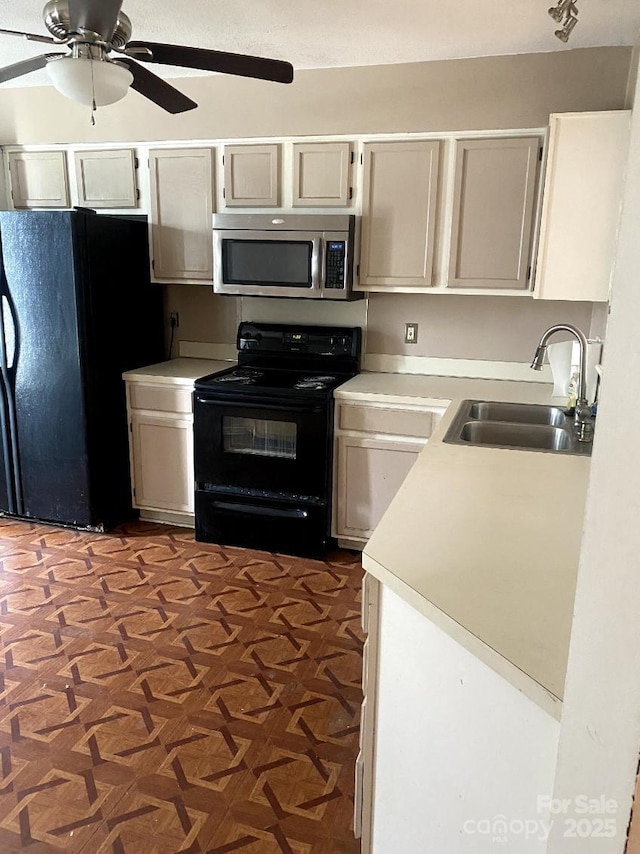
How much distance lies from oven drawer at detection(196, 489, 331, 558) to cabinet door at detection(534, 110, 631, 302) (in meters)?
1.51

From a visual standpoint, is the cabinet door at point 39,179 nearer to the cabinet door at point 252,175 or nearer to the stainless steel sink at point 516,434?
the cabinet door at point 252,175

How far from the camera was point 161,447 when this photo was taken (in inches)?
138

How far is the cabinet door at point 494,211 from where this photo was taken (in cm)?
294

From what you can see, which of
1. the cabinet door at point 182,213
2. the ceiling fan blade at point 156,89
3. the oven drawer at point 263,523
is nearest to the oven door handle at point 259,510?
the oven drawer at point 263,523

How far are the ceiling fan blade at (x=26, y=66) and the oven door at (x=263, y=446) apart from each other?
1545mm

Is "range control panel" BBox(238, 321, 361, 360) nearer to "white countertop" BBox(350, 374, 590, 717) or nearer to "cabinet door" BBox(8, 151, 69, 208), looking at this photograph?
"cabinet door" BBox(8, 151, 69, 208)

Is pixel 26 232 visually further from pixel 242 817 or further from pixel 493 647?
pixel 493 647

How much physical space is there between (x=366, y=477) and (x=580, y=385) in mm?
1127

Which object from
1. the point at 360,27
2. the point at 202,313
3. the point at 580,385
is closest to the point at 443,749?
Result: the point at 580,385

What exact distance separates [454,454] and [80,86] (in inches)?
63.1

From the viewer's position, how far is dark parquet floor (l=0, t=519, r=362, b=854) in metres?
1.67

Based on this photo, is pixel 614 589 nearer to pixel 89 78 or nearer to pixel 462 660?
pixel 462 660

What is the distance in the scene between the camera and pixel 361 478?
125 inches

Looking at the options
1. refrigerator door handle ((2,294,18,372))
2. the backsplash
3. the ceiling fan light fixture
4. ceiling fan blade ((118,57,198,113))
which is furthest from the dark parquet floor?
ceiling fan blade ((118,57,198,113))
